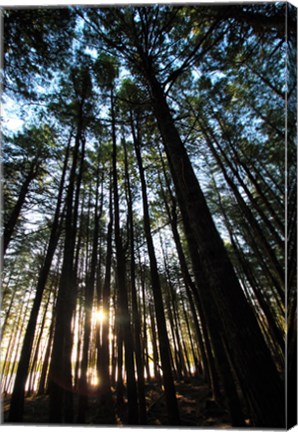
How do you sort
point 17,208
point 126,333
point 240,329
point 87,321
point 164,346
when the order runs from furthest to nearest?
1. point 87,321
2. point 126,333
3. point 164,346
4. point 17,208
5. point 240,329

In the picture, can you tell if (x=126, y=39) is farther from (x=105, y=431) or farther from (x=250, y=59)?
(x=105, y=431)

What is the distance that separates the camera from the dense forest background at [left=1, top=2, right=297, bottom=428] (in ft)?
4.49

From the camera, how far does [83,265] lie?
156 inches

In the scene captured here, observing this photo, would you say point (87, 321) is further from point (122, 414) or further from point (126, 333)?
point (122, 414)

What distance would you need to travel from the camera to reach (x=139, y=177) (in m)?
3.72

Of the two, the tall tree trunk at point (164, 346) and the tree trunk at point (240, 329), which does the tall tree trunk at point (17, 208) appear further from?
the tree trunk at point (240, 329)

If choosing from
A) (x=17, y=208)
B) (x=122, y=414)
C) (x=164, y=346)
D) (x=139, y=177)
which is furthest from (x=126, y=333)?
(x=139, y=177)

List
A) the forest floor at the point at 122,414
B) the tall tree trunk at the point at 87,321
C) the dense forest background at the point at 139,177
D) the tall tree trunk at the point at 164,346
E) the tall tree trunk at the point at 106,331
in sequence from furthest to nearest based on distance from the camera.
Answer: the tall tree trunk at the point at 106,331
the tall tree trunk at the point at 164,346
the tall tree trunk at the point at 87,321
the forest floor at the point at 122,414
the dense forest background at the point at 139,177

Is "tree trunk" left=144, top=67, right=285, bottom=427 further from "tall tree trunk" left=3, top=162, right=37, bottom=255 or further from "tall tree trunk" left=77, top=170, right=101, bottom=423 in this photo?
"tall tree trunk" left=3, top=162, right=37, bottom=255

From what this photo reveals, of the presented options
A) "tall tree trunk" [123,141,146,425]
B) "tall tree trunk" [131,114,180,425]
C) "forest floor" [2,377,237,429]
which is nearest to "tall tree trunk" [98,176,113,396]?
"tall tree trunk" [123,141,146,425]

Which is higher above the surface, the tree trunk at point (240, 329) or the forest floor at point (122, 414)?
the tree trunk at point (240, 329)

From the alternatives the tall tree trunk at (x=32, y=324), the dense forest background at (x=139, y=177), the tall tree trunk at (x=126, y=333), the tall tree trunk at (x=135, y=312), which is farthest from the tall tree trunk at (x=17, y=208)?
the tall tree trunk at (x=135, y=312)

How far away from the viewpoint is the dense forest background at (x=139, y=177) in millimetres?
1367

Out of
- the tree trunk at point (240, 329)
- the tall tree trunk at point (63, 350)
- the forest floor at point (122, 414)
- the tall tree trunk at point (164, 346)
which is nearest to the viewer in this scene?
the tree trunk at point (240, 329)
